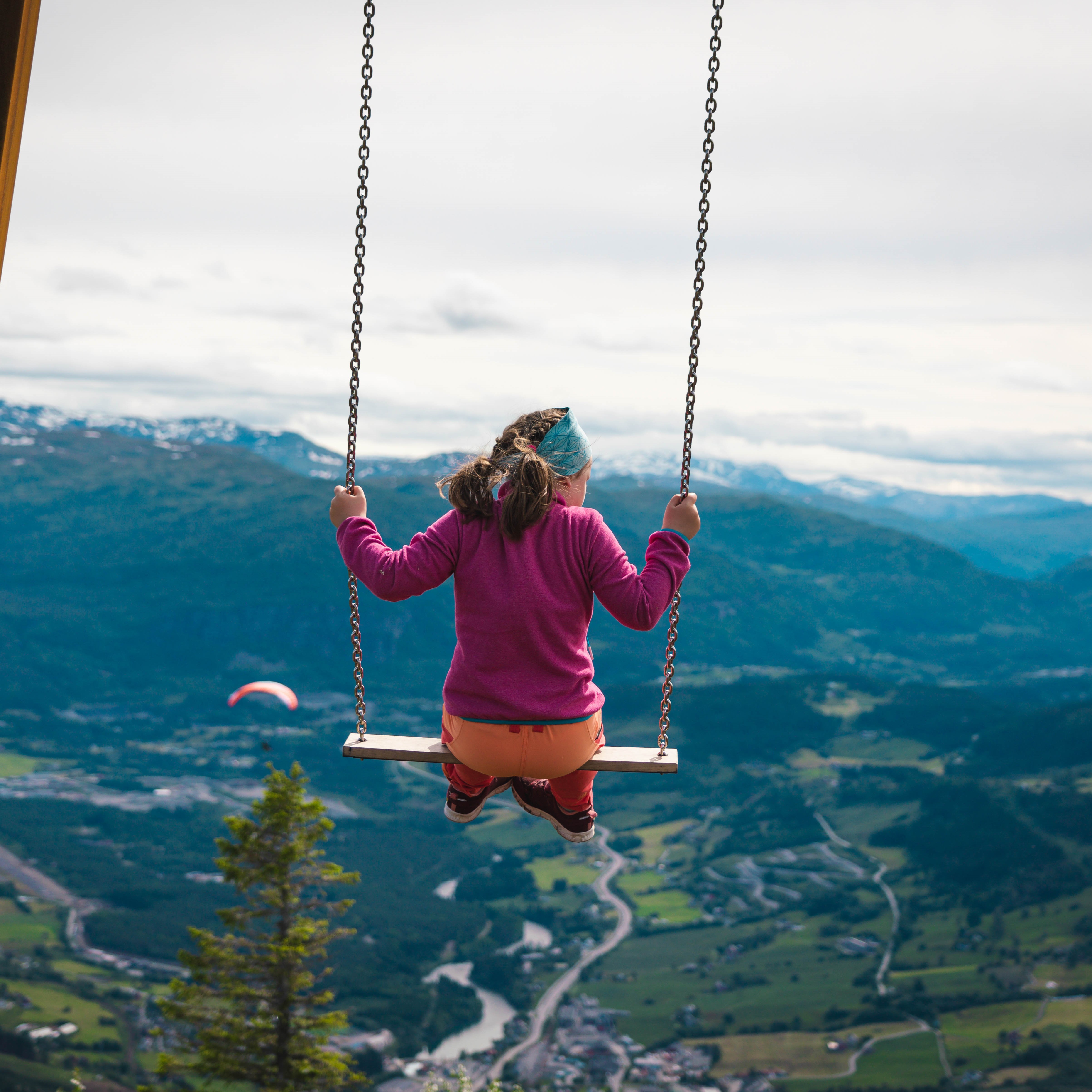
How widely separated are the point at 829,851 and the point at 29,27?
18374 cm

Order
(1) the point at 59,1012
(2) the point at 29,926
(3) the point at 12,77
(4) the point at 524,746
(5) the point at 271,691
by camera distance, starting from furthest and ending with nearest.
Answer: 1. (2) the point at 29,926
2. (1) the point at 59,1012
3. (5) the point at 271,691
4. (4) the point at 524,746
5. (3) the point at 12,77

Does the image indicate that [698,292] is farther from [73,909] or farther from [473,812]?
[73,909]

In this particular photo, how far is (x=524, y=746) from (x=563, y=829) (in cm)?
91

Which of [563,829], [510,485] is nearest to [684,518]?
[510,485]

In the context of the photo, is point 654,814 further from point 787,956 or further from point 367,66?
point 367,66

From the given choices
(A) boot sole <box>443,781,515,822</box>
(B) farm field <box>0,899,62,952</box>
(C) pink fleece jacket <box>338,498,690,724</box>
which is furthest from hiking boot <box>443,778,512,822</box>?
(B) farm field <box>0,899,62,952</box>

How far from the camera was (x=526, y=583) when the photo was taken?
13.3 feet

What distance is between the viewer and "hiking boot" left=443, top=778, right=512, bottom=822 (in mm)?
4945

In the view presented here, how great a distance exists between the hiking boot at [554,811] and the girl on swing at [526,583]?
2.02ft

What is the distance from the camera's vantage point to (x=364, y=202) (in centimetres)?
516

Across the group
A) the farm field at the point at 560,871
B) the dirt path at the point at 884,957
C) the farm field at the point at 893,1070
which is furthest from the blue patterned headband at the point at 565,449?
the farm field at the point at 560,871

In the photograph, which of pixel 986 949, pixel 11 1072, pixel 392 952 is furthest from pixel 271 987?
pixel 986 949

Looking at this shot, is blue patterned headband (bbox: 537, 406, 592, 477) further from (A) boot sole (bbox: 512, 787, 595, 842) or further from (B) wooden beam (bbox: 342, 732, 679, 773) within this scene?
(A) boot sole (bbox: 512, 787, 595, 842)

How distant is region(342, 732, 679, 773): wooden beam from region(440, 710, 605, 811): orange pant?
0.16 metres
